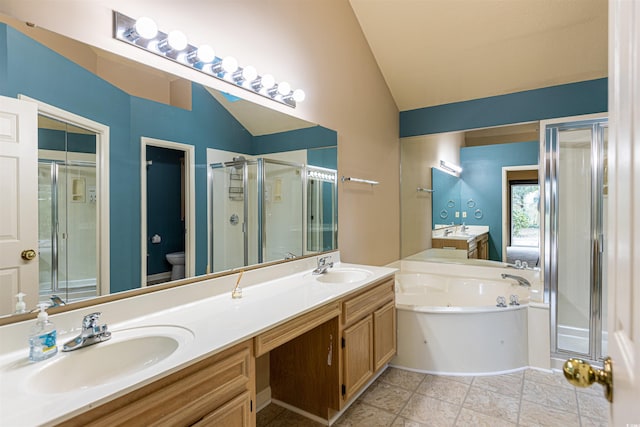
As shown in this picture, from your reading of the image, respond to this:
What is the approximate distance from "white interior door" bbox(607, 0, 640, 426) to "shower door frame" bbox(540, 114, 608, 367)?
8.77ft

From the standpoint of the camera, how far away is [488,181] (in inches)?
148

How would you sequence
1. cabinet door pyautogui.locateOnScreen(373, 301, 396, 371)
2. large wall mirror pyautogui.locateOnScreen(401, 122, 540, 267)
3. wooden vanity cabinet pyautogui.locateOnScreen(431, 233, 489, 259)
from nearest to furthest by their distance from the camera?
cabinet door pyautogui.locateOnScreen(373, 301, 396, 371) < large wall mirror pyautogui.locateOnScreen(401, 122, 540, 267) < wooden vanity cabinet pyautogui.locateOnScreen(431, 233, 489, 259)

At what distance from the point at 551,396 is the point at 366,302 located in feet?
4.88

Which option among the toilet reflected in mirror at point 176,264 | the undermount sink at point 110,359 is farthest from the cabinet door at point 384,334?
the undermount sink at point 110,359

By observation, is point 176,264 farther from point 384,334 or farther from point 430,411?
point 430,411

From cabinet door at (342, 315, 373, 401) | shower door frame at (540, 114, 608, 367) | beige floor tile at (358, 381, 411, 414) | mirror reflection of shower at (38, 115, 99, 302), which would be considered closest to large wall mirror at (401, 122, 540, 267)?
shower door frame at (540, 114, 608, 367)

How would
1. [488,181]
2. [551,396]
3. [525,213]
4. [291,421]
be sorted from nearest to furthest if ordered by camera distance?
1. [291,421]
2. [551,396]
3. [525,213]
4. [488,181]

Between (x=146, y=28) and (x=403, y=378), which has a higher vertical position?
(x=146, y=28)

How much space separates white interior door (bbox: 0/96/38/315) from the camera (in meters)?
1.05

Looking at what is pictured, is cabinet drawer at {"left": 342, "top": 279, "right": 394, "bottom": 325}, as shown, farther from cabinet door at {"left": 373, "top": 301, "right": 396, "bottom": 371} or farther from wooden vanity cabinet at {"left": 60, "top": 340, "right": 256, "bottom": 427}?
wooden vanity cabinet at {"left": 60, "top": 340, "right": 256, "bottom": 427}

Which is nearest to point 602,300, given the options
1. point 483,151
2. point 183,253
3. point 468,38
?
point 483,151

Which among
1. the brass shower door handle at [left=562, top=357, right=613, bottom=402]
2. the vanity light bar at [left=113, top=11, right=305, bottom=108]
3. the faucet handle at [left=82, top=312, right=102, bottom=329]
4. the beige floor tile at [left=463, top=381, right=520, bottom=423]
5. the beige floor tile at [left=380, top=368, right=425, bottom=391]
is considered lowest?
the beige floor tile at [left=380, top=368, right=425, bottom=391]

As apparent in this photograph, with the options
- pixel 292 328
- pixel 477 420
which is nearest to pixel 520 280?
pixel 477 420

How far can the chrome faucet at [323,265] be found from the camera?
92.3 inches
